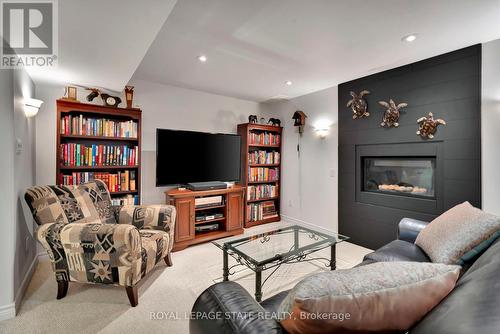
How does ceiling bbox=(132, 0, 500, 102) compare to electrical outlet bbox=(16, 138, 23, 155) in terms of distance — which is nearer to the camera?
ceiling bbox=(132, 0, 500, 102)

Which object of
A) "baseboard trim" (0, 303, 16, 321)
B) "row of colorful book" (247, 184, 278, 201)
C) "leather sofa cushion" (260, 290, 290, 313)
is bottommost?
"baseboard trim" (0, 303, 16, 321)

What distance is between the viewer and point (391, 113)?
9.63 feet

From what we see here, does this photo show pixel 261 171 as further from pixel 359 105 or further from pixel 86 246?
pixel 86 246

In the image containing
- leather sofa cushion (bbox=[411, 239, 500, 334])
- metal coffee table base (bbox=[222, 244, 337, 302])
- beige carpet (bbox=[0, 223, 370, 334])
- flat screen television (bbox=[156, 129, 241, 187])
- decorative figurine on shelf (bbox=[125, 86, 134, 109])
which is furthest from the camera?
flat screen television (bbox=[156, 129, 241, 187])

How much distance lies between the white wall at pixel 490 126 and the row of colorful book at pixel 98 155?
391 cm

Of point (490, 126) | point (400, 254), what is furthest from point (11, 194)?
point (490, 126)

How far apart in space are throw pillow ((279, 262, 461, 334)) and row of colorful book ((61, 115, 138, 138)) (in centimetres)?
302

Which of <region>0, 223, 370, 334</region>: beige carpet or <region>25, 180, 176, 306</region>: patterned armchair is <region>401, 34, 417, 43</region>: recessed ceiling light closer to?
<region>0, 223, 370, 334</region>: beige carpet

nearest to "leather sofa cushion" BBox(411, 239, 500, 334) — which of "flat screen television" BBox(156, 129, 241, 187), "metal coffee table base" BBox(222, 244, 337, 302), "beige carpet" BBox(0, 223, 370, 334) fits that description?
"metal coffee table base" BBox(222, 244, 337, 302)

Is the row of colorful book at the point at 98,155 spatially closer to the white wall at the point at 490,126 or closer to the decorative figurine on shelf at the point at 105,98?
the decorative figurine on shelf at the point at 105,98

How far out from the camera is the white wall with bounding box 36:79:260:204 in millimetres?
2812

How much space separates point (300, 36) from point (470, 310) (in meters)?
2.24

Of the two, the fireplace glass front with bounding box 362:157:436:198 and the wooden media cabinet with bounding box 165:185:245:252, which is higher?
the fireplace glass front with bounding box 362:157:436:198

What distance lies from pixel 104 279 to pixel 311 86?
11.6ft
